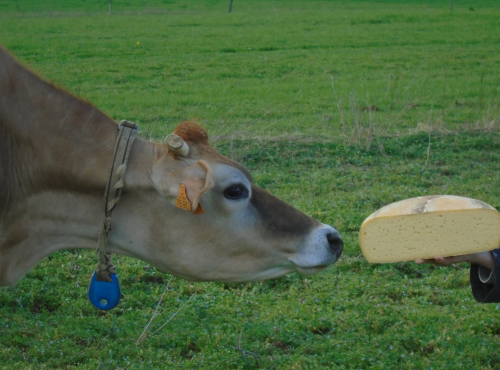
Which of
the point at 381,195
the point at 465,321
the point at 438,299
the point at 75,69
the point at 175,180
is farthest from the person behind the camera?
the point at 75,69

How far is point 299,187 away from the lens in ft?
25.5

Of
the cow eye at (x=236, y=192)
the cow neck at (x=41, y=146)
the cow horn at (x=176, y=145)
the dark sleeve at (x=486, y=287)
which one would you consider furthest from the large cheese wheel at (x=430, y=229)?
the cow neck at (x=41, y=146)

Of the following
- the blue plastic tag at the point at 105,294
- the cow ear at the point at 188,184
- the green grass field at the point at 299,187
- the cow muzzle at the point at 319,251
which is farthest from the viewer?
the green grass field at the point at 299,187

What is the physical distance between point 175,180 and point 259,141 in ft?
21.4

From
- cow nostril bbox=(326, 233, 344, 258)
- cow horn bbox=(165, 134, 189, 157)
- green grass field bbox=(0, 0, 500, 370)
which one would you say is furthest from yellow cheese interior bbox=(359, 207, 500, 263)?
cow horn bbox=(165, 134, 189, 157)

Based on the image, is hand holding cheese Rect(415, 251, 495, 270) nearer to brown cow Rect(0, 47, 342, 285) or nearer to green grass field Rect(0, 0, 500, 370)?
brown cow Rect(0, 47, 342, 285)

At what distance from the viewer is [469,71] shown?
1848 cm

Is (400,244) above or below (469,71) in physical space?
above

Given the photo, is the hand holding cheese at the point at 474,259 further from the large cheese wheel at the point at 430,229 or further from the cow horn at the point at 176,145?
the cow horn at the point at 176,145

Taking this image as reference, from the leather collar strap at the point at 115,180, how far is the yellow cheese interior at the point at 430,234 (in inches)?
56.0

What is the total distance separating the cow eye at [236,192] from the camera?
128 inches

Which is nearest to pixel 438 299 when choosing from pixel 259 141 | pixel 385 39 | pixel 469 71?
pixel 259 141

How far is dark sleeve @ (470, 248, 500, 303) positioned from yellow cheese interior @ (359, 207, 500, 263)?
0.18m

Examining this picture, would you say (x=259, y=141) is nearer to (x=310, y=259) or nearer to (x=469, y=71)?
(x=310, y=259)
